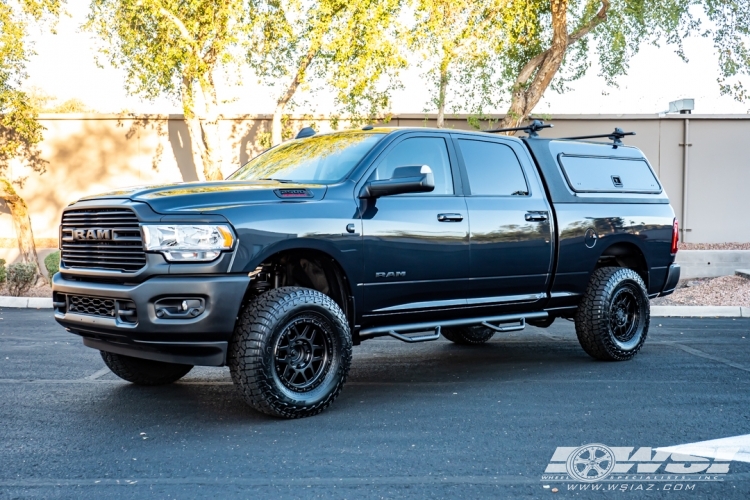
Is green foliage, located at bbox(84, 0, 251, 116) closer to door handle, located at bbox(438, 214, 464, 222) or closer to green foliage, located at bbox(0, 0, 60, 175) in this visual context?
green foliage, located at bbox(0, 0, 60, 175)

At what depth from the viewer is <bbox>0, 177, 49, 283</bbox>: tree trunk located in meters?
15.3

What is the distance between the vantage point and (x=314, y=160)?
20.9 ft

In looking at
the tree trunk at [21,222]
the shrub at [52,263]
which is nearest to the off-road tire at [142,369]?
the shrub at [52,263]

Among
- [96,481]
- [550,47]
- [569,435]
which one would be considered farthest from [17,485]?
[550,47]

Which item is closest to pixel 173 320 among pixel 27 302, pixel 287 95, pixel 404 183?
pixel 404 183

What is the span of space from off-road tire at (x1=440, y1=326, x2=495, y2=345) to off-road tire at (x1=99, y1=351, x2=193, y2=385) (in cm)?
328

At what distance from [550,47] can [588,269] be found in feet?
31.1

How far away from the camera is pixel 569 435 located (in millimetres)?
4941

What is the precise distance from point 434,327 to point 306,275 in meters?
1.10

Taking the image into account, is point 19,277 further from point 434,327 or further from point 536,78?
point 536,78

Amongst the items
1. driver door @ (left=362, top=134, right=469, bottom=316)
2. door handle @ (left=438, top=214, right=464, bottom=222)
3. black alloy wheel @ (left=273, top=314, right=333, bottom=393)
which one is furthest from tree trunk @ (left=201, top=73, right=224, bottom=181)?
black alloy wheel @ (left=273, top=314, right=333, bottom=393)

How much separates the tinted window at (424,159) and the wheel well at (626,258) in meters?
2.20

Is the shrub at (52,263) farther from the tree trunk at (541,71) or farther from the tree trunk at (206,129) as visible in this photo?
the tree trunk at (541,71)

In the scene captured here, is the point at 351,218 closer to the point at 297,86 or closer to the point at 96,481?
the point at 96,481
